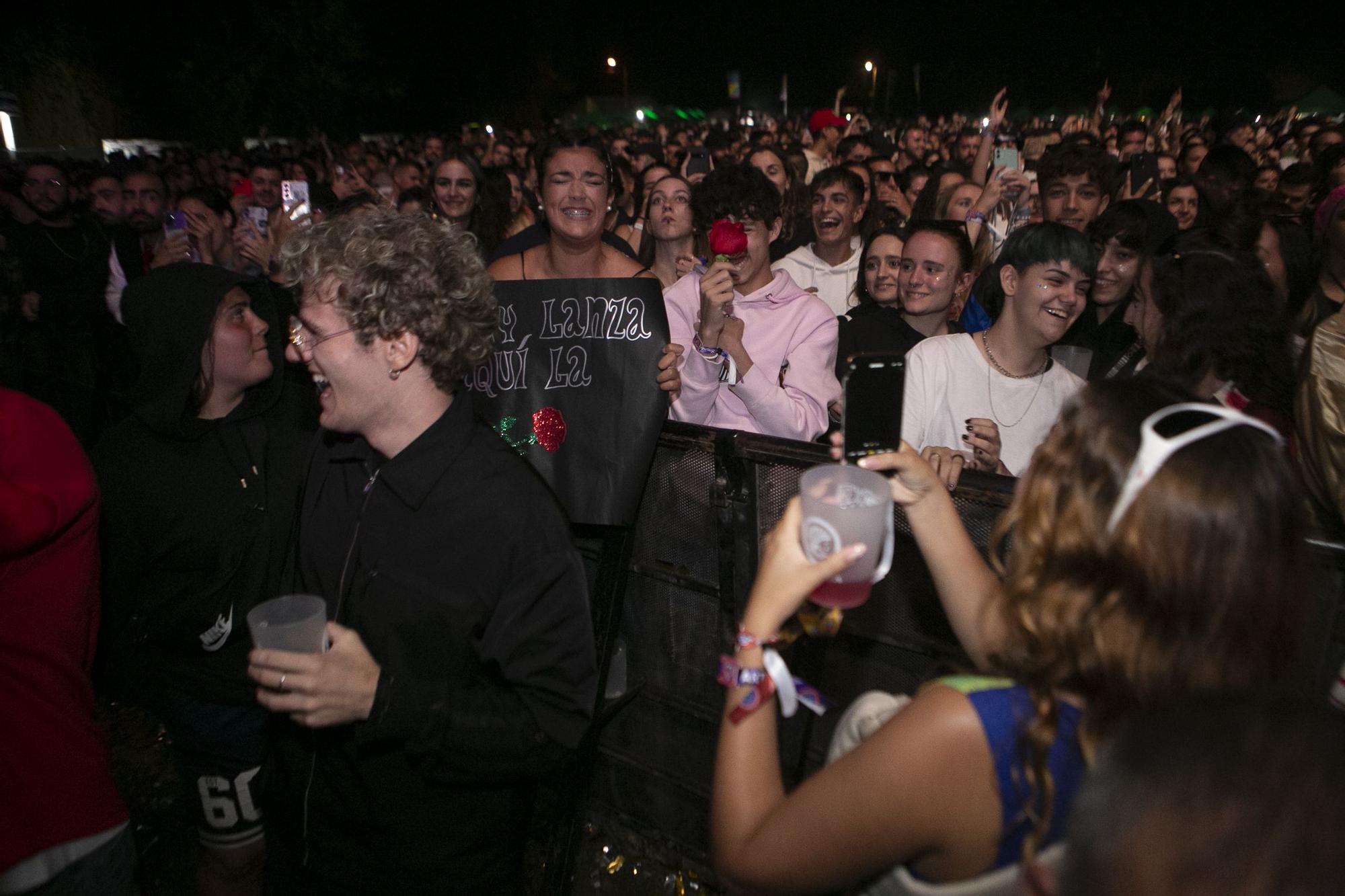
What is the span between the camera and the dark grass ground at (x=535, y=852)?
10.2 feet

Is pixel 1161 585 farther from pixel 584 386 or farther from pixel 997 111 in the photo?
pixel 997 111

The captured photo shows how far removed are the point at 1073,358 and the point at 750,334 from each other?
60.4 inches

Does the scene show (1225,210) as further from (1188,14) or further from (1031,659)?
(1188,14)

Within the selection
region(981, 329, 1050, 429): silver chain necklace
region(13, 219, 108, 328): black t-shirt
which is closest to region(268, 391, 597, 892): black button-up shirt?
region(981, 329, 1050, 429): silver chain necklace

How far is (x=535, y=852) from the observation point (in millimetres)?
3201

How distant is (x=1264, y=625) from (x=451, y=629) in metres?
1.54

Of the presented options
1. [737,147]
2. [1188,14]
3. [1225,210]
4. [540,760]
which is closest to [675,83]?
[1188,14]

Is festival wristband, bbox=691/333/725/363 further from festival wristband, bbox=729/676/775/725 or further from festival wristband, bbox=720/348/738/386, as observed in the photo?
festival wristband, bbox=729/676/775/725

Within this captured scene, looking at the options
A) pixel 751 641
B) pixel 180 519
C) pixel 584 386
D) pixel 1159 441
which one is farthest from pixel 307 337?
pixel 1159 441

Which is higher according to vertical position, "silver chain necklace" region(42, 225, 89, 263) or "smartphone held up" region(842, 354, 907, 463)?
"silver chain necklace" region(42, 225, 89, 263)

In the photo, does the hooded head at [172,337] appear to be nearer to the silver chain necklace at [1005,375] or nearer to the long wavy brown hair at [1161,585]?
the long wavy brown hair at [1161,585]

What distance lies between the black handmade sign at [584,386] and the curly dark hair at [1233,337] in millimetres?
1873

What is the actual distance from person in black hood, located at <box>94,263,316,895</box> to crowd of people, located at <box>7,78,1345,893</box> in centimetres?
1

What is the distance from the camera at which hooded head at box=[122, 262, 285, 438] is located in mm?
2330
